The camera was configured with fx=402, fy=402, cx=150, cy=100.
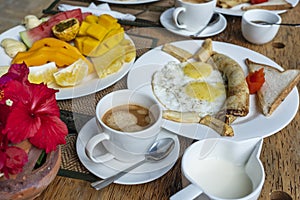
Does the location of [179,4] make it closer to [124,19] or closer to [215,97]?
[124,19]

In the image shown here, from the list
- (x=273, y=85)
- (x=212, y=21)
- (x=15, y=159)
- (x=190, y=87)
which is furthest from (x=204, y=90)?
(x=15, y=159)

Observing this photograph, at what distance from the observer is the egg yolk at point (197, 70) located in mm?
989

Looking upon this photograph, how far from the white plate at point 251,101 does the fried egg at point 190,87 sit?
0.03 m

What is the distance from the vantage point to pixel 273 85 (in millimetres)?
958

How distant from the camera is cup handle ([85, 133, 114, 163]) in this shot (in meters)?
0.71

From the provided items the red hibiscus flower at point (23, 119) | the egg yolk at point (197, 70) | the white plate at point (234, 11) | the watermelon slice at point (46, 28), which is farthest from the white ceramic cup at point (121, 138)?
the white plate at point (234, 11)

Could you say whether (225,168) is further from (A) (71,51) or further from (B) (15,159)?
(A) (71,51)

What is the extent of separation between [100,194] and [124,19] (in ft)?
2.20

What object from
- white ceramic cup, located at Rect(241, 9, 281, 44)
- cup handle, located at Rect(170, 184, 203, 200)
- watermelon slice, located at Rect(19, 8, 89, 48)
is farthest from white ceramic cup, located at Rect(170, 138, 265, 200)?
watermelon slice, located at Rect(19, 8, 89, 48)

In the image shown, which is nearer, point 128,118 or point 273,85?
point 128,118

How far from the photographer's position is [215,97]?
0.92 meters

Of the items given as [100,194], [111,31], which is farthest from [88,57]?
[100,194]

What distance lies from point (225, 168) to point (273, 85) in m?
0.33

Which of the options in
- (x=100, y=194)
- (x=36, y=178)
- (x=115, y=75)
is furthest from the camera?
(x=115, y=75)
